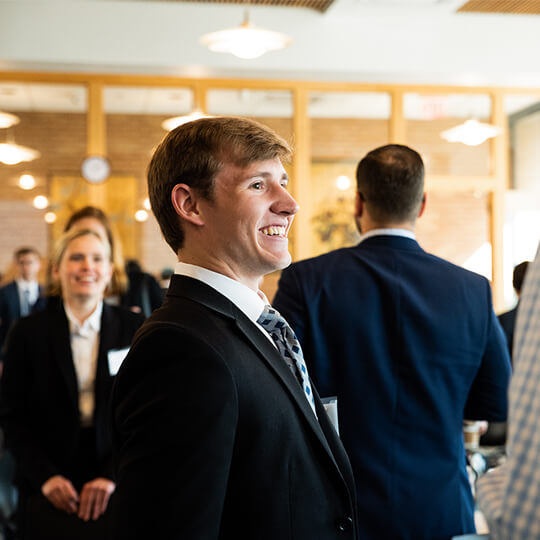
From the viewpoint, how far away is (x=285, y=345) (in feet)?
4.24

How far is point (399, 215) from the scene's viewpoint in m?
1.93

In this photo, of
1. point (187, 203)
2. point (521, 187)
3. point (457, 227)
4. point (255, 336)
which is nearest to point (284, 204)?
point (187, 203)

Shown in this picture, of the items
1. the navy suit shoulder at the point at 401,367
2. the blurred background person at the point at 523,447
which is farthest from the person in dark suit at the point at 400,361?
the blurred background person at the point at 523,447

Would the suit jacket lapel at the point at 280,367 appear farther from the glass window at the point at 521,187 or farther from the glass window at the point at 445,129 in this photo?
the glass window at the point at 521,187

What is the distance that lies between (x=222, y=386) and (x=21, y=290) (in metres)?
5.63

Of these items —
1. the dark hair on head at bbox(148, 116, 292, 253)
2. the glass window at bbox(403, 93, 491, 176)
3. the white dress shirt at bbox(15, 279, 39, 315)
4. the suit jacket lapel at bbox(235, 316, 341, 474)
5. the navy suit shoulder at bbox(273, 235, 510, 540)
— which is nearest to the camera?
the suit jacket lapel at bbox(235, 316, 341, 474)

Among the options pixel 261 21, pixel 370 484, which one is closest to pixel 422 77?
pixel 261 21

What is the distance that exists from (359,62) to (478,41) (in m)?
1.25

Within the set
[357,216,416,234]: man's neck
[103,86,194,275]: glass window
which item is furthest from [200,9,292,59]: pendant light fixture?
[357,216,416,234]: man's neck

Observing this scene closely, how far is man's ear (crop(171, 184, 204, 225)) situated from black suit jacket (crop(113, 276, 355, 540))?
123 millimetres

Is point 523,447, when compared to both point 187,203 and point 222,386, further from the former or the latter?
point 187,203

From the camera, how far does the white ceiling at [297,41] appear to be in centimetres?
605

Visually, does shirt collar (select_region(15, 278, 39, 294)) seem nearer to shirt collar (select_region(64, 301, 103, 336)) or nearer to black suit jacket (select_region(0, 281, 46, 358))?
black suit jacket (select_region(0, 281, 46, 358))

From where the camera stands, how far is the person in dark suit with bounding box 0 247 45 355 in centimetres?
602
